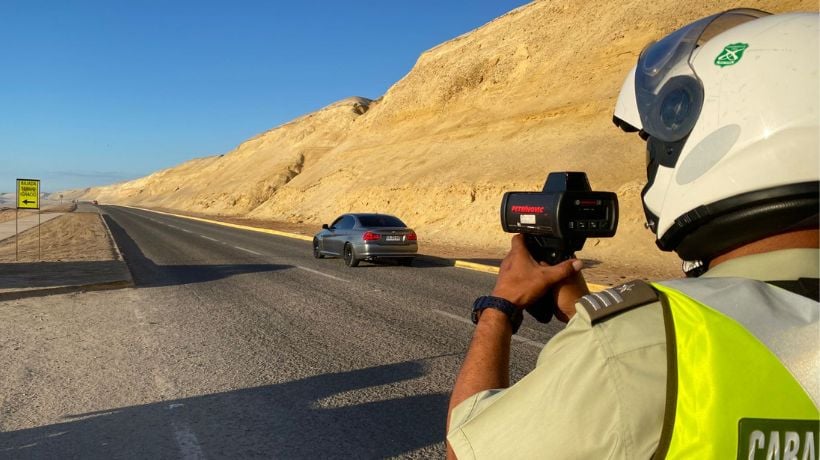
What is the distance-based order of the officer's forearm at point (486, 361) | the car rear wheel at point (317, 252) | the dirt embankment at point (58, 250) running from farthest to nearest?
the car rear wheel at point (317, 252)
the dirt embankment at point (58, 250)
the officer's forearm at point (486, 361)

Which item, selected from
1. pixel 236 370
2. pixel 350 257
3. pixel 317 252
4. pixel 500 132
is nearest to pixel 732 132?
pixel 236 370

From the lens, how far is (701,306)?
1.07 metres

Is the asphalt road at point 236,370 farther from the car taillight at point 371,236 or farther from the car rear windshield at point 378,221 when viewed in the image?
the car rear windshield at point 378,221

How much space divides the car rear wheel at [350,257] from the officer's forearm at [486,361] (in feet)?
46.3

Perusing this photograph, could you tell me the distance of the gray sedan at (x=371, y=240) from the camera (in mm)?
15383

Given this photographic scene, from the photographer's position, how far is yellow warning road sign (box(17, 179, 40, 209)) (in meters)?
17.6

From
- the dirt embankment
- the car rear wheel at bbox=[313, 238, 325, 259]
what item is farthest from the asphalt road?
the dirt embankment

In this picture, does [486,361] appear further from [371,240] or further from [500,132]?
[500,132]

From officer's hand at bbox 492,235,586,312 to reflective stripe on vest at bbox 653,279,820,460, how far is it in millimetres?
583

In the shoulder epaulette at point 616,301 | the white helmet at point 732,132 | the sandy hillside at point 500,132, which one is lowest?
the shoulder epaulette at point 616,301

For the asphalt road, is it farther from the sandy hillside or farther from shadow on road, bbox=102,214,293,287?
the sandy hillside

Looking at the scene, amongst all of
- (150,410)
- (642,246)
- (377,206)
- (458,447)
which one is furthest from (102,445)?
(377,206)

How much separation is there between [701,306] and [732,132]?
0.54 meters

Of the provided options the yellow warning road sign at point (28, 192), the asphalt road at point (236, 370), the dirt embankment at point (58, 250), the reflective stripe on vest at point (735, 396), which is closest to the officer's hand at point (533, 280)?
the reflective stripe on vest at point (735, 396)
